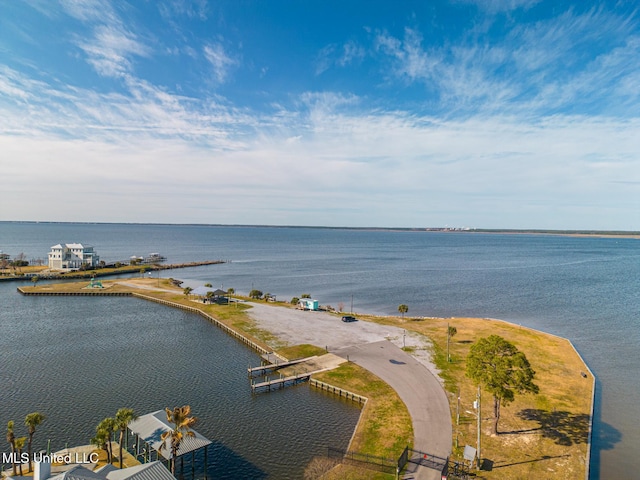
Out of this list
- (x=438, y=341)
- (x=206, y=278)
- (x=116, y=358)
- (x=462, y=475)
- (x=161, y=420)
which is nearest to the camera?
(x=462, y=475)

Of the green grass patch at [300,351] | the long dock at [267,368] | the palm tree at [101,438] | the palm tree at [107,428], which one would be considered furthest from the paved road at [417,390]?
the palm tree at [101,438]

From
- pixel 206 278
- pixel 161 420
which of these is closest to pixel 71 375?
pixel 161 420

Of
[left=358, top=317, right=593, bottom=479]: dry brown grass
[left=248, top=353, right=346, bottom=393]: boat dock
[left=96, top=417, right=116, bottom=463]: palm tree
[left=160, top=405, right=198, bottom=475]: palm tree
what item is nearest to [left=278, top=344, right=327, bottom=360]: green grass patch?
[left=248, top=353, right=346, bottom=393]: boat dock

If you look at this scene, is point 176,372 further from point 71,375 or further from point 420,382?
point 420,382

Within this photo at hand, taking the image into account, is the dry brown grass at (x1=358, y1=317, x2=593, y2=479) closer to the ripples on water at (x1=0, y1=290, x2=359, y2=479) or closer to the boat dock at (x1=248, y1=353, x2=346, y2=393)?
the ripples on water at (x1=0, y1=290, x2=359, y2=479)

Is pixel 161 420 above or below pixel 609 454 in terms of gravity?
above

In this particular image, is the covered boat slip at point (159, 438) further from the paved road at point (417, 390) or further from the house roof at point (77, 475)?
the paved road at point (417, 390)

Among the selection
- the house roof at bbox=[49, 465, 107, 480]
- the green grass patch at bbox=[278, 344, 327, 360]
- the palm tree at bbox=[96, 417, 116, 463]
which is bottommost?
the green grass patch at bbox=[278, 344, 327, 360]
